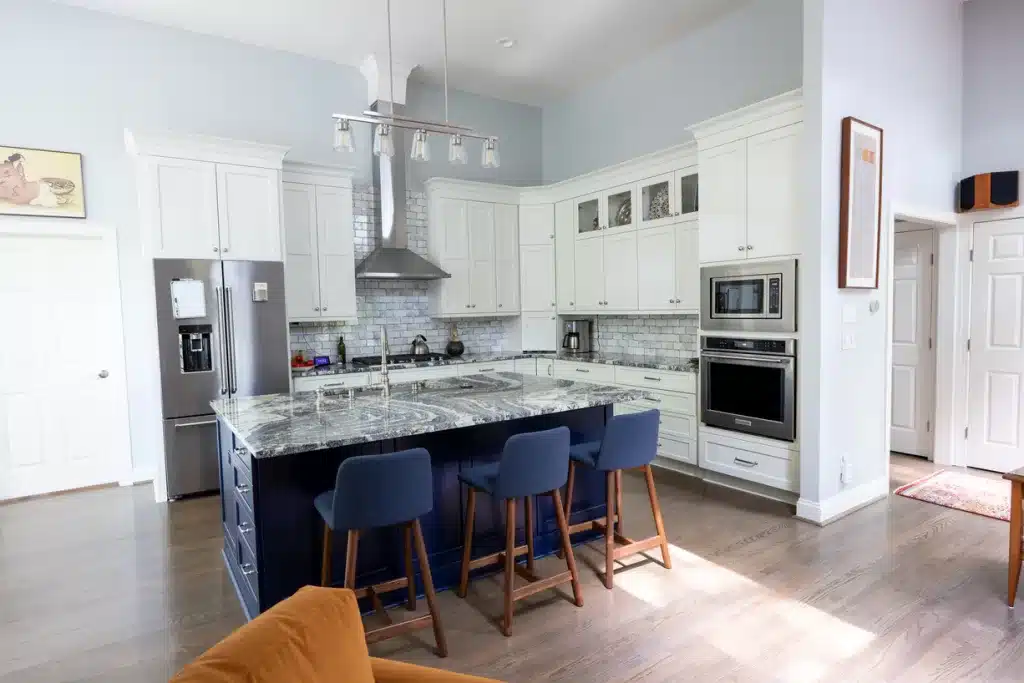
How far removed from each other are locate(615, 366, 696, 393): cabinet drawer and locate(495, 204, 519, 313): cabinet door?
5.04 feet

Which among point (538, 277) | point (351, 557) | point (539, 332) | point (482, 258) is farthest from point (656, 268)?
point (351, 557)

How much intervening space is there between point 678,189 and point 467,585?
11.7 ft

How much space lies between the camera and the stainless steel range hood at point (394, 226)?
5281 mm

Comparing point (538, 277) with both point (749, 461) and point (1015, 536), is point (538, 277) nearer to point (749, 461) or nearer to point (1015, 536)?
point (749, 461)

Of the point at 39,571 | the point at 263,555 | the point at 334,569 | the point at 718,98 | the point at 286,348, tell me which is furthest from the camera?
the point at 718,98

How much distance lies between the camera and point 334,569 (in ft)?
8.41

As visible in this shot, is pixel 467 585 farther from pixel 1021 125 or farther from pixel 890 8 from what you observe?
pixel 1021 125

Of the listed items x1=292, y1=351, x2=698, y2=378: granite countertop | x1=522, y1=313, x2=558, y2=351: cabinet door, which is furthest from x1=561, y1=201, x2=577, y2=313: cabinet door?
x1=292, y1=351, x2=698, y2=378: granite countertop

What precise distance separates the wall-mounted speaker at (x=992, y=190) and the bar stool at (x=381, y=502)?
4705 mm

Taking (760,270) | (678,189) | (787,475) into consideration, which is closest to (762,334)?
(760,270)

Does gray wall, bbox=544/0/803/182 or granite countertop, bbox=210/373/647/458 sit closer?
granite countertop, bbox=210/373/647/458

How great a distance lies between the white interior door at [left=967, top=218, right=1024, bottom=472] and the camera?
4.34 metres

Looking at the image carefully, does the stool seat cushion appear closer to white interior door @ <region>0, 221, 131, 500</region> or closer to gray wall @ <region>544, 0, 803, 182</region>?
white interior door @ <region>0, 221, 131, 500</region>

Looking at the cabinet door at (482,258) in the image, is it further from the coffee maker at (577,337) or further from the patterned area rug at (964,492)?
the patterned area rug at (964,492)
